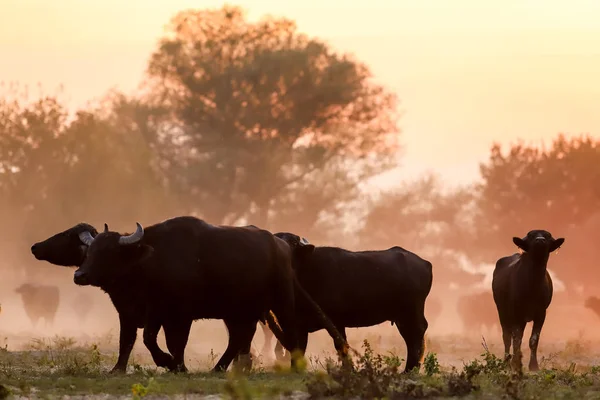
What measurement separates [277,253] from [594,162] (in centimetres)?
5420

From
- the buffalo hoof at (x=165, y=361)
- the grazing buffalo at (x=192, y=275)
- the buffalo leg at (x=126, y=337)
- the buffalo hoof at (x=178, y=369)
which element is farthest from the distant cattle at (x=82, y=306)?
the buffalo hoof at (x=178, y=369)

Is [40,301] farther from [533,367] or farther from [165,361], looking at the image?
[165,361]

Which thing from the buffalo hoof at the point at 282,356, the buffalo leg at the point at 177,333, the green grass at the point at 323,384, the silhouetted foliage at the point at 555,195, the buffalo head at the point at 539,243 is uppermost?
the silhouetted foliage at the point at 555,195

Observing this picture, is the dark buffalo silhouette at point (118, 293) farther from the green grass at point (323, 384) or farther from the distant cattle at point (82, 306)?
the distant cattle at point (82, 306)

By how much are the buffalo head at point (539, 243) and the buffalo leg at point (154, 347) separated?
6.70 metres

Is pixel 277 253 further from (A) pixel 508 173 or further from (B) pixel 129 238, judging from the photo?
(A) pixel 508 173

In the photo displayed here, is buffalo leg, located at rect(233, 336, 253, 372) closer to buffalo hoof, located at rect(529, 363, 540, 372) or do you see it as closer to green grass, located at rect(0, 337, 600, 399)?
green grass, located at rect(0, 337, 600, 399)

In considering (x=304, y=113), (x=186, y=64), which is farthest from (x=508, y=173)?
(x=186, y=64)

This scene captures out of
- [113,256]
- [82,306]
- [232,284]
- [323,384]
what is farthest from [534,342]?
[82,306]

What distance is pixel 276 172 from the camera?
62938 mm

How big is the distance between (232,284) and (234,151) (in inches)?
1763

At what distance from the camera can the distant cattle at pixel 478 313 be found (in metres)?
52.4

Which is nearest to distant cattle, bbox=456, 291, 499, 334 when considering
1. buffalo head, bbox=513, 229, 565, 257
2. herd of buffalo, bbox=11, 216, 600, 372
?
buffalo head, bbox=513, 229, 565, 257

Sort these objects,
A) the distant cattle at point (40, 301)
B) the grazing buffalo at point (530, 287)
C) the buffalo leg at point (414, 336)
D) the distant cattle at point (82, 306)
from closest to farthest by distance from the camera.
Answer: the buffalo leg at point (414, 336) → the grazing buffalo at point (530, 287) → the distant cattle at point (40, 301) → the distant cattle at point (82, 306)
